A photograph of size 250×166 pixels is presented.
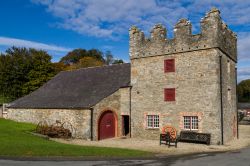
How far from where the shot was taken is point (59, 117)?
89.4ft

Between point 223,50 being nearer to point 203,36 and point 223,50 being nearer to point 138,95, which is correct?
point 203,36

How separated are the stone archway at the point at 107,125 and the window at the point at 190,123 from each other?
676 centimetres

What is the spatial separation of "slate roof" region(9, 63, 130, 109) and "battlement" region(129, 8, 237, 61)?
3.61m

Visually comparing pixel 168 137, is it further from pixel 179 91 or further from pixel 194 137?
pixel 179 91

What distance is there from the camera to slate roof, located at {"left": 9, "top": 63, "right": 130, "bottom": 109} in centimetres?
2698

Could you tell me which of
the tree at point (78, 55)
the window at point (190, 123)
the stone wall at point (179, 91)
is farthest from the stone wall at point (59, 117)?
the tree at point (78, 55)

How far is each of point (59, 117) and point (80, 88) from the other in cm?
429

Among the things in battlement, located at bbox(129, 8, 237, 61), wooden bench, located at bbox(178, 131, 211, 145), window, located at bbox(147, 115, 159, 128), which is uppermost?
battlement, located at bbox(129, 8, 237, 61)

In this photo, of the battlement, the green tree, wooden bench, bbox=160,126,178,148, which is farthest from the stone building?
the green tree

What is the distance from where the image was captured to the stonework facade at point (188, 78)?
74.0 feet

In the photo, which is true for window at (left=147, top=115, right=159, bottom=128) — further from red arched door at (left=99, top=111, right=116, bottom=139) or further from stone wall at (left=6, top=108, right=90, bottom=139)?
stone wall at (left=6, top=108, right=90, bottom=139)

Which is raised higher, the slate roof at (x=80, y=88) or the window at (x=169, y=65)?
the window at (x=169, y=65)

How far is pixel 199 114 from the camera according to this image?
22.9m

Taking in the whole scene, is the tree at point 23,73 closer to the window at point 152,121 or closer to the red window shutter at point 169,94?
the window at point 152,121
